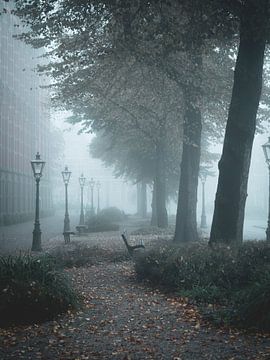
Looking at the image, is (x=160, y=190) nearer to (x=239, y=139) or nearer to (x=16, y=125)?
(x=239, y=139)

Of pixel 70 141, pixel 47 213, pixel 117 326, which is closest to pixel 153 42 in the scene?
pixel 117 326

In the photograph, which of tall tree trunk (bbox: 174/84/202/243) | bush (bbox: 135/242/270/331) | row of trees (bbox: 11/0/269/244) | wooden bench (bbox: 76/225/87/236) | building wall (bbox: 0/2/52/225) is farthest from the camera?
building wall (bbox: 0/2/52/225)

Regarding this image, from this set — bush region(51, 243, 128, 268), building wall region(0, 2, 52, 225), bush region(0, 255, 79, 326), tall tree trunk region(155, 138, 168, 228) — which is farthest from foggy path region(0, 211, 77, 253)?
bush region(0, 255, 79, 326)

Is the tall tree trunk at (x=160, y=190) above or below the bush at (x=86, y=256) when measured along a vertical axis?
above

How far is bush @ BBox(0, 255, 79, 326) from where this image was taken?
7.00 metres

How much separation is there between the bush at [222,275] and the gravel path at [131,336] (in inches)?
14.5

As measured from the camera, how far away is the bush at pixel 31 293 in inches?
276

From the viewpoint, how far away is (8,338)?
6258mm

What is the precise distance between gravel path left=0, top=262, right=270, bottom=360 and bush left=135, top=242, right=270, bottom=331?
1.21ft

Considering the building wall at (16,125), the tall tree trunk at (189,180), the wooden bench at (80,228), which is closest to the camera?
the tall tree trunk at (189,180)

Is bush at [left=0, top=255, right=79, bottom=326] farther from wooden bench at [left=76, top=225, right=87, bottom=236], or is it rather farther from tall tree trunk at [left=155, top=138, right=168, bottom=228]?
tall tree trunk at [left=155, top=138, right=168, bottom=228]

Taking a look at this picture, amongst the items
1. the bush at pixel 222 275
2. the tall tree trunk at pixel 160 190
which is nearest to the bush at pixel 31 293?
the bush at pixel 222 275

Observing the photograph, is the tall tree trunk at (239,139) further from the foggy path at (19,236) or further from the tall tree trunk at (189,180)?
the foggy path at (19,236)

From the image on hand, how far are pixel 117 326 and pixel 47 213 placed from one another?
1911 inches
